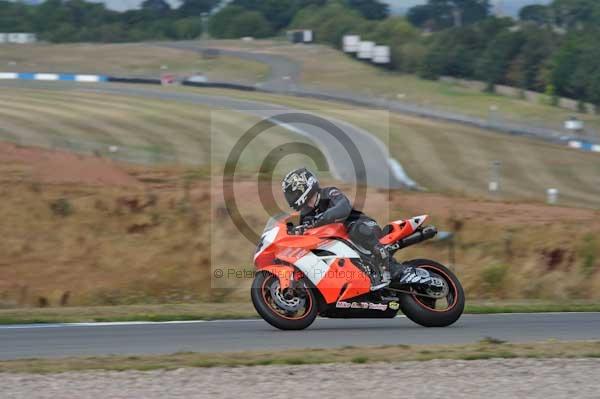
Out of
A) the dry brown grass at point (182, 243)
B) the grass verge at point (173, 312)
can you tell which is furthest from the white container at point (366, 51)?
the grass verge at point (173, 312)

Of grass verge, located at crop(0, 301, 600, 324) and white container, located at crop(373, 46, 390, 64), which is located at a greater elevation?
white container, located at crop(373, 46, 390, 64)

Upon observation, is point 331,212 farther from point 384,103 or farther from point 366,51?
point 366,51

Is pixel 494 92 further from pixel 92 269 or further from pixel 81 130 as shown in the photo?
pixel 92 269

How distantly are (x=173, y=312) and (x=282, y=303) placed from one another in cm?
273

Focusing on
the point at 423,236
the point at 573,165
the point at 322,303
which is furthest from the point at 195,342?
the point at 573,165

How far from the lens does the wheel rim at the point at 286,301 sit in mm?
11035

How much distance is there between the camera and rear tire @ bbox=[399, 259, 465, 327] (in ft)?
37.7

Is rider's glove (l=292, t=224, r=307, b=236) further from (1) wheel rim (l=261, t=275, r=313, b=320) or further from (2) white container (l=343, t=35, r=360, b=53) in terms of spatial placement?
(2) white container (l=343, t=35, r=360, b=53)

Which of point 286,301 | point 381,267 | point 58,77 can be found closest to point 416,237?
point 381,267

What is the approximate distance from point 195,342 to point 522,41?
3174 inches

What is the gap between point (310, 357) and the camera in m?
9.55

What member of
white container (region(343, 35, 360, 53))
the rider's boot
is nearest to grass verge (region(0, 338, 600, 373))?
the rider's boot

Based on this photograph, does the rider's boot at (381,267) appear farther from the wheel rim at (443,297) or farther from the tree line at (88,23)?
the tree line at (88,23)

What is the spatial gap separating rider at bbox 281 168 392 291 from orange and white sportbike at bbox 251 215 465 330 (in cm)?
9
